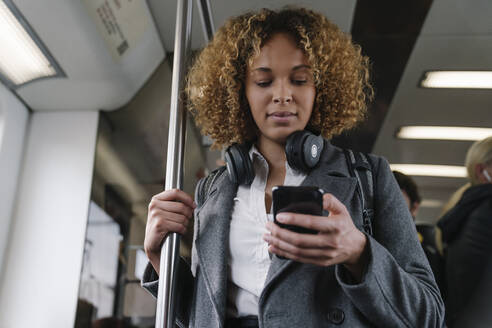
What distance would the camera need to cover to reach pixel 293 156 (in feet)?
3.94

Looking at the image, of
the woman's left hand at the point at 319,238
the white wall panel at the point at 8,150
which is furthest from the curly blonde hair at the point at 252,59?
the white wall panel at the point at 8,150

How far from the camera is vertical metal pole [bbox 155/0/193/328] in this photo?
1175 millimetres

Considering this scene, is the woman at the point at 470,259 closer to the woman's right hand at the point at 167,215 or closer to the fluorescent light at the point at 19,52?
the woman's right hand at the point at 167,215

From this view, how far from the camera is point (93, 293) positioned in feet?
10.4

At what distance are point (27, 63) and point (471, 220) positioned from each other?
2.31 m

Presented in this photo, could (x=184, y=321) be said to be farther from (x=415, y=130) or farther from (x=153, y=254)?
(x=415, y=130)

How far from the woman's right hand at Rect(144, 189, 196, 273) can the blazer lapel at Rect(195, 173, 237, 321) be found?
0.05 metres

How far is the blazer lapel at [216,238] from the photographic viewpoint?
1117 millimetres

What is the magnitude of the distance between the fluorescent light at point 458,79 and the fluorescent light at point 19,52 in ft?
8.73

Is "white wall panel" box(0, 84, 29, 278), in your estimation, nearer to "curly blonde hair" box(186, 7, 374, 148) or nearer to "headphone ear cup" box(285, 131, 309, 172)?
"curly blonde hair" box(186, 7, 374, 148)

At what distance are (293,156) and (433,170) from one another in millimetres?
4509

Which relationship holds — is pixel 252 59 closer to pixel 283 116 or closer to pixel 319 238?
pixel 283 116

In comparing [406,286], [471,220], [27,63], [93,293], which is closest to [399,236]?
[406,286]

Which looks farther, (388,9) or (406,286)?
(388,9)
